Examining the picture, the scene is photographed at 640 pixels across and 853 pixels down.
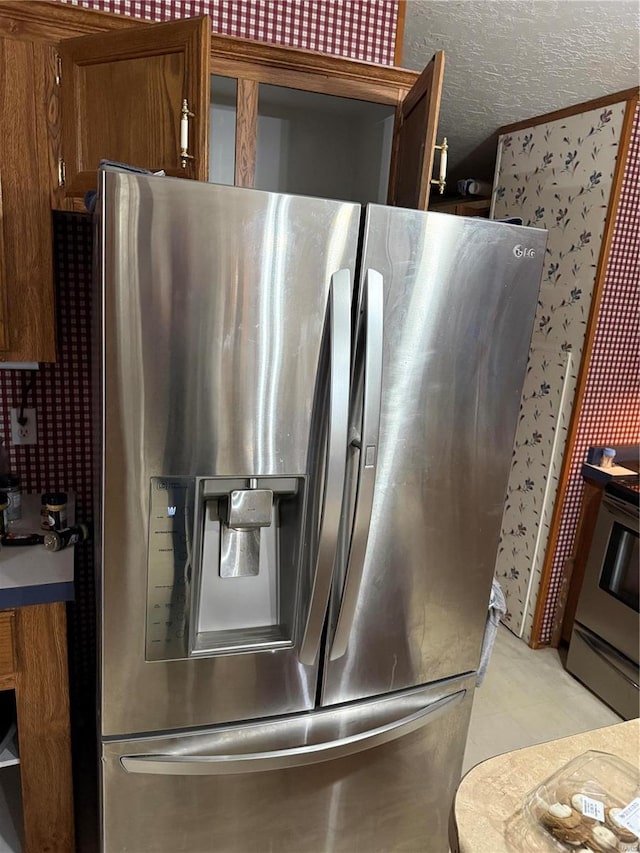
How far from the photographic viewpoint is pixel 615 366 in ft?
8.10

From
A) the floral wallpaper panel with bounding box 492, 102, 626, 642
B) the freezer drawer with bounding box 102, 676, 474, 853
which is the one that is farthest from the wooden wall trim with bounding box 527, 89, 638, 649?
the freezer drawer with bounding box 102, 676, 474, 853

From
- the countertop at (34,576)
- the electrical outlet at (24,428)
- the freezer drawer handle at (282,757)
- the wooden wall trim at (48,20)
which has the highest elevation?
the wooden wall trim at (48,20)

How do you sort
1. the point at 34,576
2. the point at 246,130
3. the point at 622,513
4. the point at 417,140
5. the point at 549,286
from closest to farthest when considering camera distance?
the point at 34,576, the point at 417,140, the point at 246,130, the point at 622,513, the point at 549,286

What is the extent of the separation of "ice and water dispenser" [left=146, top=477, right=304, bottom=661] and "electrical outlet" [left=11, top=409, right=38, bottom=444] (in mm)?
876

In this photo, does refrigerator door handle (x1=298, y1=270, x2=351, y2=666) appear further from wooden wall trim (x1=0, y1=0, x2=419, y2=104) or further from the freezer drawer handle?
wooden wall trim (x1=0, y1=0, x2=419, y2=104)

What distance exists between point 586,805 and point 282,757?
680 millimetres

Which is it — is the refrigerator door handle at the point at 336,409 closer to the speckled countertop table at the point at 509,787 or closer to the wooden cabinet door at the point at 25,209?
the speckled countertop table at the point at 509,787

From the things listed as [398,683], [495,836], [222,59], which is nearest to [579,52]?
[222,59]

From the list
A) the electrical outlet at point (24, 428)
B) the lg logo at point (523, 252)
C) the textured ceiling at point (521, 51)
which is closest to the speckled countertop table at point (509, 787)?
the lg logo at point (523, 252)

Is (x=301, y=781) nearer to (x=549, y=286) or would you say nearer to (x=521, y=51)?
(x=549, y=286)

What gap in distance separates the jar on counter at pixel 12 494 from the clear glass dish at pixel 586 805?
54.4 inches

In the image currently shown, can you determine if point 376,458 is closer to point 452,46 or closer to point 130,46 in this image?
point 130,46

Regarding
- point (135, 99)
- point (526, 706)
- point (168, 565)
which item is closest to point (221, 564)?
point (168, 565)

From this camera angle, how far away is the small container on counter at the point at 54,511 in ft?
4.78
